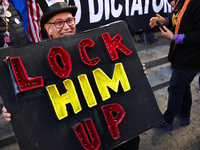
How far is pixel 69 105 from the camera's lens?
1.13m

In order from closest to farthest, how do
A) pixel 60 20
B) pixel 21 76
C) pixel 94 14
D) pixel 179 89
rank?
pixel 21 76
pixel 60 20
pixel 179 89
pixel 94 14

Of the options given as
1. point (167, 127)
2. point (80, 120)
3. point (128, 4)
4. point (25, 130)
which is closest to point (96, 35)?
point (80, 120)

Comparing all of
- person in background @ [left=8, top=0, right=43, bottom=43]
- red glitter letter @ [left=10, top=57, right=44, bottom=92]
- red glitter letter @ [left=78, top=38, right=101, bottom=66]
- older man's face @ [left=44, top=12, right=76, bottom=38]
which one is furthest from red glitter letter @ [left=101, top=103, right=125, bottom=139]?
person in background @ [left=8, top=0, right=43, bottom=43]

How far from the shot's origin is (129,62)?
1.35 metres

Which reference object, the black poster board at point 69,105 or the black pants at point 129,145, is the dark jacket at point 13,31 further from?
the black pants at point 129,145

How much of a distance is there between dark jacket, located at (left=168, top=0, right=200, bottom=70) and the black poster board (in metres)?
0.64

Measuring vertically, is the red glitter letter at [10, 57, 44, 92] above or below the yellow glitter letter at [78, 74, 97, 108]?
above

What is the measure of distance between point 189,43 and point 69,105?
135cm

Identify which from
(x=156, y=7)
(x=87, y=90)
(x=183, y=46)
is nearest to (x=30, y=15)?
(x=87, y=90)

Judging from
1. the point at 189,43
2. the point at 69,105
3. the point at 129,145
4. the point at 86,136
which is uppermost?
the point at 189,43

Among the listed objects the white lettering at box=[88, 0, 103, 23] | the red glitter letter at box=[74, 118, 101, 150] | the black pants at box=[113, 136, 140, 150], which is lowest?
A: the black pants at box=[113, 136, 140, 150]

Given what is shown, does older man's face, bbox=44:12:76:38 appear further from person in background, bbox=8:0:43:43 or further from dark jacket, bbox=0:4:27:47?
person in background, bbox=8:0:43:43

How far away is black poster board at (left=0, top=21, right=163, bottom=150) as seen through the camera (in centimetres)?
100

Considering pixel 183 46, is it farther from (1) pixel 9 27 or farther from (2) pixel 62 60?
(1) pixel 9 27
